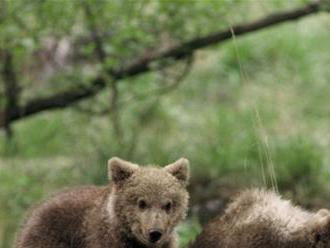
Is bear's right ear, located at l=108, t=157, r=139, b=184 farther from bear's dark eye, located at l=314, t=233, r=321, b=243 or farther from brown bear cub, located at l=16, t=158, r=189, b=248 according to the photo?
bear's dark eye, located at l=314, t=233, r=321, b=243

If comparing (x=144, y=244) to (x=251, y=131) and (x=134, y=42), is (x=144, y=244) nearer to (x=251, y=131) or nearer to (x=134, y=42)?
(x=134, y=42)

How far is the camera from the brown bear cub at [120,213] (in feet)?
23.0

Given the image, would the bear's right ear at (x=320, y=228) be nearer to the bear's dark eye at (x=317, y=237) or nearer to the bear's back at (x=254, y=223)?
the bear's dark eye at (x=317, y=237)

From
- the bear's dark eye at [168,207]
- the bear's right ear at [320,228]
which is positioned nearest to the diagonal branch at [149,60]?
the bear's dark eye at [168,207]

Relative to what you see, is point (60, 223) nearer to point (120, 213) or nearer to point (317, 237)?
point (120, 213)

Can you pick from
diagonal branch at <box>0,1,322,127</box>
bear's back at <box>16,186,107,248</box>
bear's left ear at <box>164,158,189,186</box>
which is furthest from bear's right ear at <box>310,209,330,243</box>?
diagonal branch at <box>0,1,322,127</box>

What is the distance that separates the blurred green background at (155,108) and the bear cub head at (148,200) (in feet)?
6.19

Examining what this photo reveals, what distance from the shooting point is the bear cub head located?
6.95 meters

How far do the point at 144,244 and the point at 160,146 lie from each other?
4347 millimetres

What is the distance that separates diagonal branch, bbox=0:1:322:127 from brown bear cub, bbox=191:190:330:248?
3881mm

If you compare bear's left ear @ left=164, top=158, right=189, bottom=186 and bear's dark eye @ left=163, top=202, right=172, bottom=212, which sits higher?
bear's left ear @ left=164, top=158, right=189, bottom=186

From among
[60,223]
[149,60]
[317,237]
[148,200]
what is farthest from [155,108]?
[317,237]

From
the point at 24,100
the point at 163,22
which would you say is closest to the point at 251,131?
the point at 163,22

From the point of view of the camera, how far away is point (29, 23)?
10.3m
